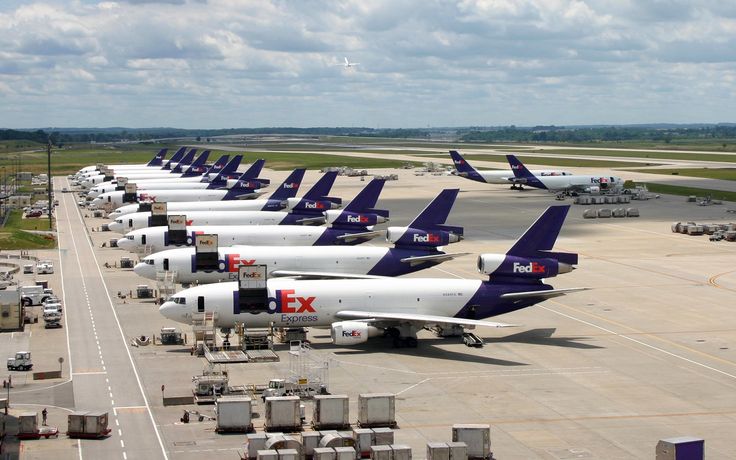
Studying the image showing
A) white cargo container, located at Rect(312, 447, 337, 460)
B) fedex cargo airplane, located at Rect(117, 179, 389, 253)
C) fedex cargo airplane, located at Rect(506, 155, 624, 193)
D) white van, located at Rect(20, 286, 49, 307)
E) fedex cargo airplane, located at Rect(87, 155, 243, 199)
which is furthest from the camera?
fedex cargo airplane, located at Rect(506, 155, 624, 193)

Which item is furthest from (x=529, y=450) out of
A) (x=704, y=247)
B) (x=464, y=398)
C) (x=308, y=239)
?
(x=704, y=247)

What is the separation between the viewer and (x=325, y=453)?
44031 mm

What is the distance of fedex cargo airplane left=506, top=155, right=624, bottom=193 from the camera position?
189625mm

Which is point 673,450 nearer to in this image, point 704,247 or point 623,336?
point 623,336

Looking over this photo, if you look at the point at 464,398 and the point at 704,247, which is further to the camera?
the point at 704,247

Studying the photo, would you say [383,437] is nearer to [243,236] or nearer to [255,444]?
[255,444]

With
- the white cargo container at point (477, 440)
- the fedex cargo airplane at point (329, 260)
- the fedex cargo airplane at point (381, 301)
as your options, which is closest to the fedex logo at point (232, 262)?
the fedex cargo airplane at point (329, 260)

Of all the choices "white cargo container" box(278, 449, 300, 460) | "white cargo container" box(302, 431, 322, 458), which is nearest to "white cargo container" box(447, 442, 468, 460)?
"white cargo container" box(302, 431, 322, 458)

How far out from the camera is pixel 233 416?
166 feet

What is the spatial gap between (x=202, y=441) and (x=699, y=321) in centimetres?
4282

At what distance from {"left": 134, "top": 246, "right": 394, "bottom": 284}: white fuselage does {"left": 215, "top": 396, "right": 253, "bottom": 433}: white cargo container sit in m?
35.4

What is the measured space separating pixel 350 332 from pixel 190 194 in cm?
9479

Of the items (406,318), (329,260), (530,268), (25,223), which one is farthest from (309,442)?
(25,223)

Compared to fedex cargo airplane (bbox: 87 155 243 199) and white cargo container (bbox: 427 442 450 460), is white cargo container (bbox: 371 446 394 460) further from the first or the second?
fedex cargo airplane (bbox: 87 155 243 199)
